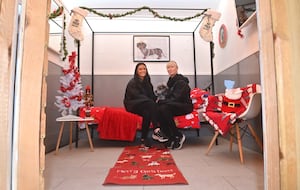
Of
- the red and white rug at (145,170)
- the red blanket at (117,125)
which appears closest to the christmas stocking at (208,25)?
the red blanket at (117,125)

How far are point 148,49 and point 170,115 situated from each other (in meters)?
2.07

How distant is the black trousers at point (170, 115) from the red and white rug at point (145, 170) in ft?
1.44

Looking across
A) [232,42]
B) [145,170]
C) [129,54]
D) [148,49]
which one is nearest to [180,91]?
[232,42]

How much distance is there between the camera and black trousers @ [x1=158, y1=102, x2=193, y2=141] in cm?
333

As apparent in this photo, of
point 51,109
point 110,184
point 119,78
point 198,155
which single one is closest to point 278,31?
point 110,184

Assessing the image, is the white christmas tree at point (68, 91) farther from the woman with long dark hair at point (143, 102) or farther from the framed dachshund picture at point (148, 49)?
the framed dachshund picture at point (148, 49)

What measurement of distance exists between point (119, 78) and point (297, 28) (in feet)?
13.5

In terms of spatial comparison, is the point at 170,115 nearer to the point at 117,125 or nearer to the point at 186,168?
the point at 117,125

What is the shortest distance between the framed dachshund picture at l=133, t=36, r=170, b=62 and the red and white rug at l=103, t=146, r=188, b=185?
2466 millimetres

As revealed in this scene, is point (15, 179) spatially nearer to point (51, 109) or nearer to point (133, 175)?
point (133, 175)

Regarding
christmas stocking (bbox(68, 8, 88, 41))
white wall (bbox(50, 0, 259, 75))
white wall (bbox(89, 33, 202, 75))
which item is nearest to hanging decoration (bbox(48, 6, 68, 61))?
christmas stocking (bbox(68, 8, 88, 41))

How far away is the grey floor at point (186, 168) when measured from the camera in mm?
1718

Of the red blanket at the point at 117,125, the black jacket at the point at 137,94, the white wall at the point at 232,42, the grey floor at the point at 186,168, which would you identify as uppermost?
the white wall at the point at 232,42

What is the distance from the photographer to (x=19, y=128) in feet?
3.36
